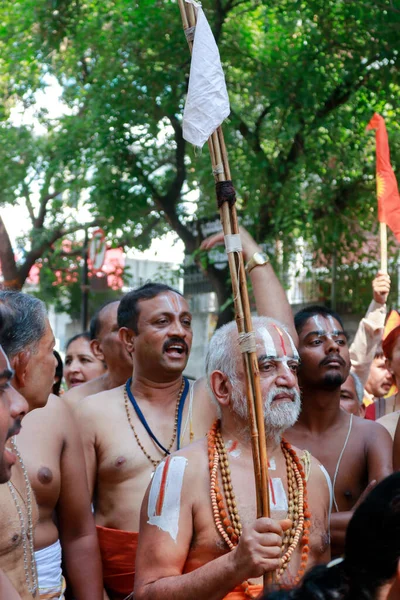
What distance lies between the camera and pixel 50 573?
338 centimetres

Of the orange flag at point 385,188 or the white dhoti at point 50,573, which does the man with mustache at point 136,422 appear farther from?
the orange flag at point 385,188

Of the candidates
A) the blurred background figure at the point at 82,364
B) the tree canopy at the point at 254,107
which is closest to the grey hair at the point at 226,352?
the blurred background figure at the point at 82,364

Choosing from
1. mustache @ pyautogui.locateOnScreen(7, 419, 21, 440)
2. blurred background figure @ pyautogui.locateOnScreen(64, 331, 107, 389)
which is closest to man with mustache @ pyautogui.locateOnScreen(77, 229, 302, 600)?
mustache @ pyautogui.locateOnScreen(7, 419, 21, 440)

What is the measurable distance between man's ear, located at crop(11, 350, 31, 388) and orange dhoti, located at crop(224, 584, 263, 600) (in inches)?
39.6

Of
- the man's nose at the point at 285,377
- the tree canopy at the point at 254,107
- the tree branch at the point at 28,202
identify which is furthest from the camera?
the tree branch at the point at 28,202

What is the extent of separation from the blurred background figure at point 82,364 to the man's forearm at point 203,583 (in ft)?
12.0

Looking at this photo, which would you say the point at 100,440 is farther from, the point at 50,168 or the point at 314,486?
the point at 50,168

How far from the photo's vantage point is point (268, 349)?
10.9ft

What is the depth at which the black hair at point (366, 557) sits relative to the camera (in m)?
1.93

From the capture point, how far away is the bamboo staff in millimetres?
2852

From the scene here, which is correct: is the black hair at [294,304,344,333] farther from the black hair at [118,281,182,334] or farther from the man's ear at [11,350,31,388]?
the man's ear at [11,350,31,388]

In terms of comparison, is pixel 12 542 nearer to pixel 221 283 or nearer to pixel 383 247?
pixel 383 247

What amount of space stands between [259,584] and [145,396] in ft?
4.62

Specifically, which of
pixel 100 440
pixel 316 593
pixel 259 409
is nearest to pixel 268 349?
pixel 259 409
